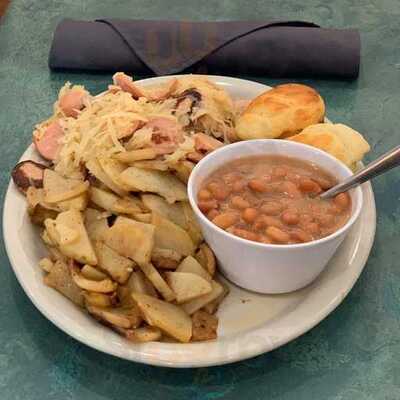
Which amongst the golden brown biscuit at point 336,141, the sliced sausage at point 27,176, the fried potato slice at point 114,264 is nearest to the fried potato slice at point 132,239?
the fried potato slice at point 114,264

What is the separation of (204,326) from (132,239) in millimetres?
195

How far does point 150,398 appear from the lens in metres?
1.09

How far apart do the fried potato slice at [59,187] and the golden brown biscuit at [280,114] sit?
0.36 m

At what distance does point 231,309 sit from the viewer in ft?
3.95

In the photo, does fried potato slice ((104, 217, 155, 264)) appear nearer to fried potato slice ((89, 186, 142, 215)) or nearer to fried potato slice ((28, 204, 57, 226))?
fried potato slice ((89, 186, 142, 215))

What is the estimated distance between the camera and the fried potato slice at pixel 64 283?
1.15 m

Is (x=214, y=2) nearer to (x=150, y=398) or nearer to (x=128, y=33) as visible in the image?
(x=128, y=33)

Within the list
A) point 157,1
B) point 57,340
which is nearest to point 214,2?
point 157,1

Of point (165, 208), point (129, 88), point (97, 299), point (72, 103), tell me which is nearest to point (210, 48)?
point (129, 88)

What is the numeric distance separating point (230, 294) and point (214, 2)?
3.98 feet

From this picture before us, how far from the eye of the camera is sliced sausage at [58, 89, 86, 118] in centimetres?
149

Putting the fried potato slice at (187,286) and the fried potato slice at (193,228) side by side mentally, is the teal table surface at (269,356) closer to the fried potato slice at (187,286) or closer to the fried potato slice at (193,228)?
the fried potato slice at (187,286)

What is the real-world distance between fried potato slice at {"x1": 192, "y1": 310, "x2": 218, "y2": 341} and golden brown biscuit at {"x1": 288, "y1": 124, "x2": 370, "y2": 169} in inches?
16.0

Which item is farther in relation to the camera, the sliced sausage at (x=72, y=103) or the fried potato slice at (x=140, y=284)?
the sliced sausage at (x=72, y=103)
